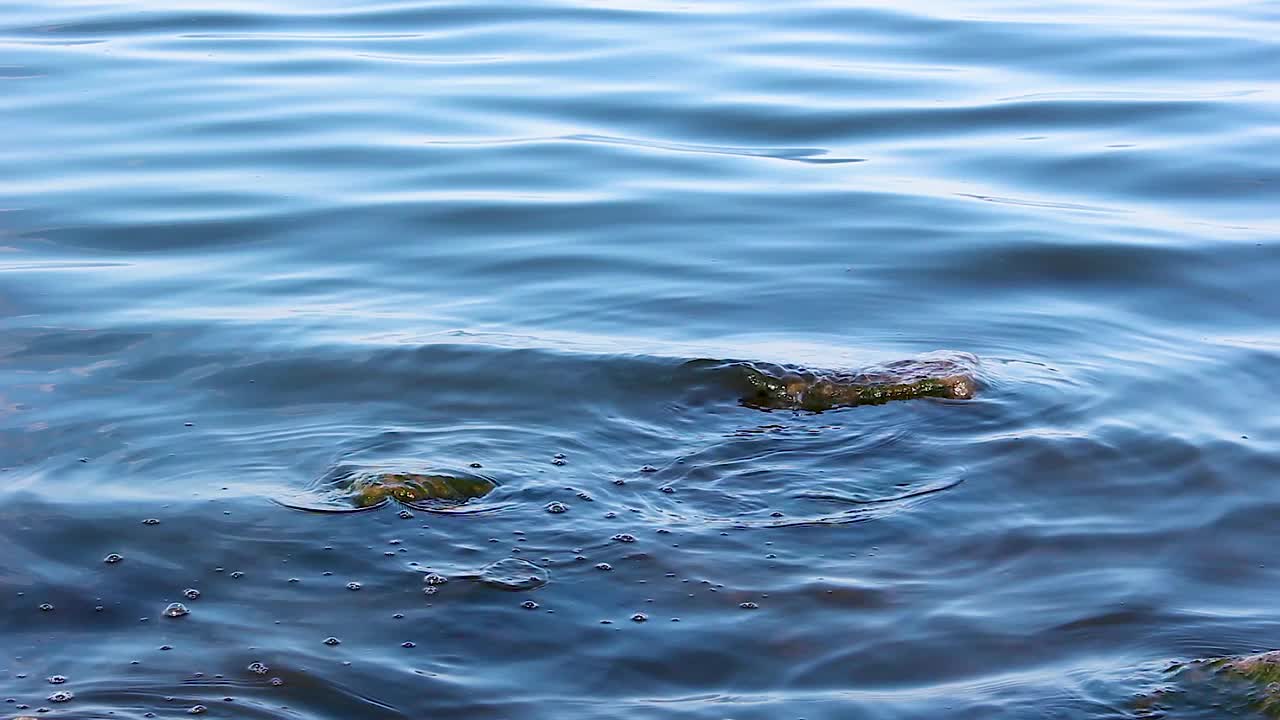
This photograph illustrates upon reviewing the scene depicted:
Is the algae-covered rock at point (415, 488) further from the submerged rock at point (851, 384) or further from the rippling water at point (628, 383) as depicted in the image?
the submerged rock at point (851, 384)

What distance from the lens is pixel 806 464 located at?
5.00 meters

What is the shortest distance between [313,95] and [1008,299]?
5.86 meters

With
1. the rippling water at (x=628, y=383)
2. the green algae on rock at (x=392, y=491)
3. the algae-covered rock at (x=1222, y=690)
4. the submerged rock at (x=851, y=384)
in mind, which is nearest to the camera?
the algae-covered rock at (x=1222, y=690)

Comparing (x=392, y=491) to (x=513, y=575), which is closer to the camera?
(x=513, y=575)

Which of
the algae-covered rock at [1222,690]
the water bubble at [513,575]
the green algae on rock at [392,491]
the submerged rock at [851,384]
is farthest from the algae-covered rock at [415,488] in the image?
the algae-covered rock at [1222,690]

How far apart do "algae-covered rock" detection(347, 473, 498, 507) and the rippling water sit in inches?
3.8

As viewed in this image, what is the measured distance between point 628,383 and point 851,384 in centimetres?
88

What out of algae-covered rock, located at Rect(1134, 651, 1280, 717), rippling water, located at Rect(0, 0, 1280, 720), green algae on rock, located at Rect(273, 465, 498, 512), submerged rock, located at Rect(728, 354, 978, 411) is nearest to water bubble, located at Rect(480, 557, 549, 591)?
rippling water, located at Rect(0, 0, 1280, 720)

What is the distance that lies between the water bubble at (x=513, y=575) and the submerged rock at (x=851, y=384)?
1.53m

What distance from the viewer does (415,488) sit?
471 cm

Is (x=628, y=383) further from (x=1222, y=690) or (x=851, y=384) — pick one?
(x=1222, y=690)

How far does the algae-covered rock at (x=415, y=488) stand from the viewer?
466 centimetres

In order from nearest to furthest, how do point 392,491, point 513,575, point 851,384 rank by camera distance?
point 513,575 → point 392,491 → point 851,384

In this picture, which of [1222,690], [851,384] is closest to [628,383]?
[851,384]
